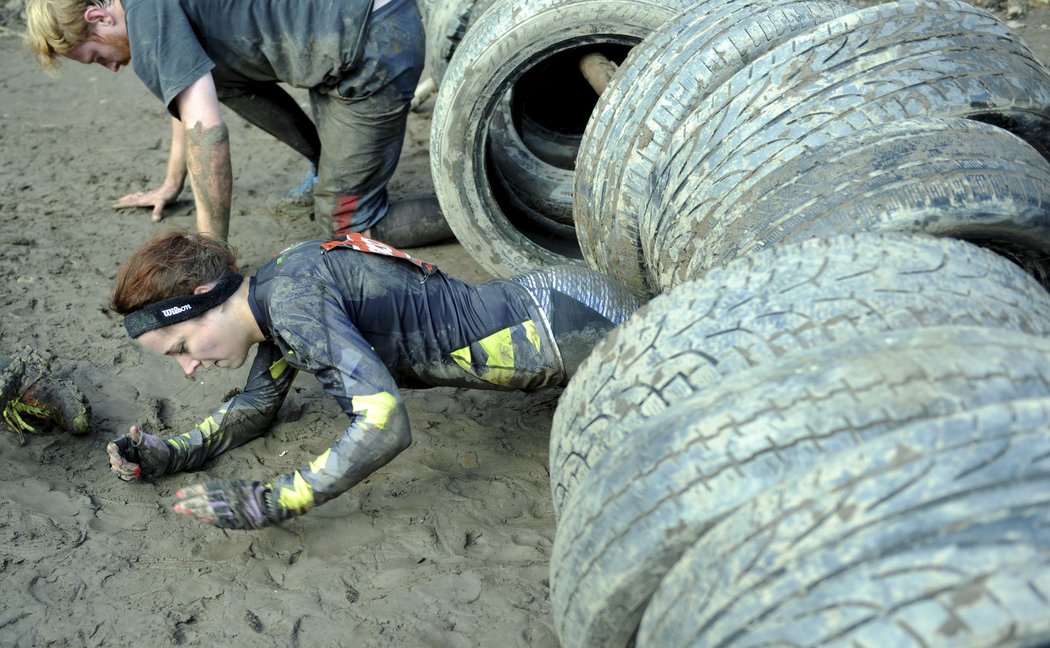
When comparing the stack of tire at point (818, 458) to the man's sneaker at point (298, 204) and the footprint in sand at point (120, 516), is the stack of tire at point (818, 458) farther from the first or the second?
the man's sneaker at point (298, 204)

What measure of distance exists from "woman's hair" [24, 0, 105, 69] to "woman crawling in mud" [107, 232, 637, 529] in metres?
1.58

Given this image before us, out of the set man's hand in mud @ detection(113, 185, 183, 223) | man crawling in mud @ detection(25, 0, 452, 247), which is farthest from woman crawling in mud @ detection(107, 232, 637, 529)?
man's hand in mud @ detection(113, 185, 183, 223)

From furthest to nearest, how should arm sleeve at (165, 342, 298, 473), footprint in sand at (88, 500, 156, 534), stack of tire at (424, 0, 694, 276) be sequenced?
stack of tire at (424, 0, 694, 276), arm sleeve at (165, 342, 298, 473), footprint in sand at (88, 500, 156, 534)

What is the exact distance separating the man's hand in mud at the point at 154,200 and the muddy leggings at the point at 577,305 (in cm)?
281

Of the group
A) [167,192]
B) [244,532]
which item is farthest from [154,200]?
[244,532]

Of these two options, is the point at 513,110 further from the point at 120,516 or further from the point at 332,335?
the point at 120,516

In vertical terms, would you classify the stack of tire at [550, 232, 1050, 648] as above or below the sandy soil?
above

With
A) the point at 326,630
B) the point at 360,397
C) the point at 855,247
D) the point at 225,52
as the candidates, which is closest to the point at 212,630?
the point at 326,630

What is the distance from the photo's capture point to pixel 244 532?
3.19 metres

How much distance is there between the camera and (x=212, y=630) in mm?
2781

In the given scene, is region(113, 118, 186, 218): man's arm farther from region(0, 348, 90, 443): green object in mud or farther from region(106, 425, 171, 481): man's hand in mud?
region(106, 425, 171, 481): man's hand in mud

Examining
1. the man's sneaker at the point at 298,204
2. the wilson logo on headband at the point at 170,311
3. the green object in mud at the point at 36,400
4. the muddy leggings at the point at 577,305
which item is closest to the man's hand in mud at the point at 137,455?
the green object in mud at the point at 36,400

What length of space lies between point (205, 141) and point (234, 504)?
190 centimetres

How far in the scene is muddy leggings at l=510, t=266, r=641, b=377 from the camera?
3355mm
